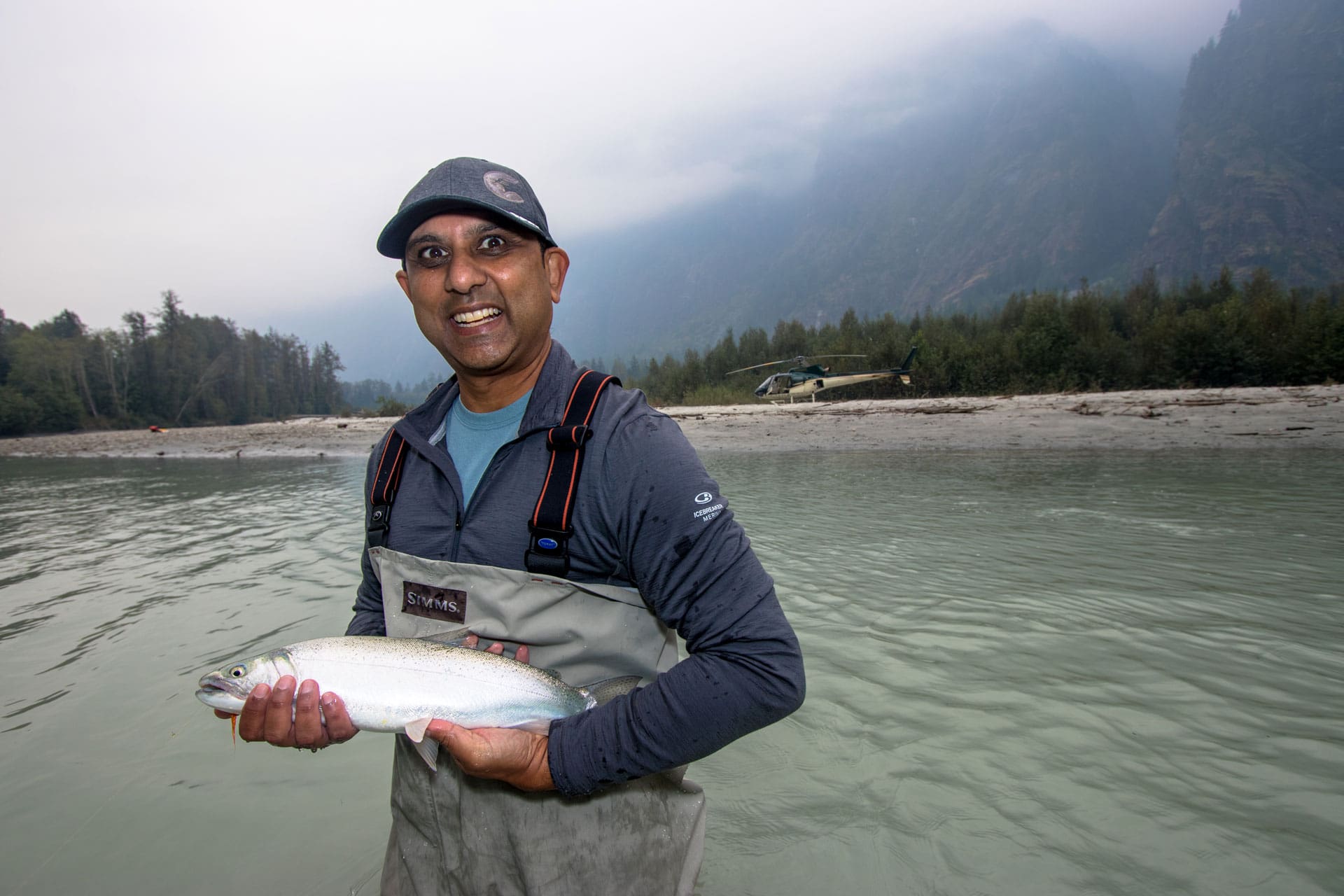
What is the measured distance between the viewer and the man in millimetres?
1469

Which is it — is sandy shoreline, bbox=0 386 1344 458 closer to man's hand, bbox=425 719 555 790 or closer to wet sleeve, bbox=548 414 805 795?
wet sleeve, bbox=548 414 805 795

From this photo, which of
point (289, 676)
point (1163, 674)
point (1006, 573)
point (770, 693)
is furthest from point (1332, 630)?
point (289, 676)

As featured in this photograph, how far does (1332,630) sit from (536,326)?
7.12 m

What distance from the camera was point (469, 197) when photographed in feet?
5.60

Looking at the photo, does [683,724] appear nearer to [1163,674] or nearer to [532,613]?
[532,613]

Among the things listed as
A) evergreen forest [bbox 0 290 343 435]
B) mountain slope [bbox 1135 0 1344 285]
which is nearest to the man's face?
evergreen forest [bbox 0 290 343 435]

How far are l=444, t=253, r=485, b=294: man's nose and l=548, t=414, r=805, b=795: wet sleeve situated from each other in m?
0.64

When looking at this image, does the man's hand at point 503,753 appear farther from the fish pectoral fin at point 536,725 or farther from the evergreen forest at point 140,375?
the evergreen forest at point 140,375

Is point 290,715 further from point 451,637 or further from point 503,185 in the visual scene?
point 503,185

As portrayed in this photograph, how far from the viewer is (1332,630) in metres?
5.38

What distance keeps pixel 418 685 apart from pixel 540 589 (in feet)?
1.35

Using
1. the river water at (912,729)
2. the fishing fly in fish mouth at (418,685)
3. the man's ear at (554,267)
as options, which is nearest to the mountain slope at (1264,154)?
the river water at (912,729)

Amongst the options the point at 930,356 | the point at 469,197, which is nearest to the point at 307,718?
the point at 469,197

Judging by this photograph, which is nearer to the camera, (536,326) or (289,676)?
(289,676)
